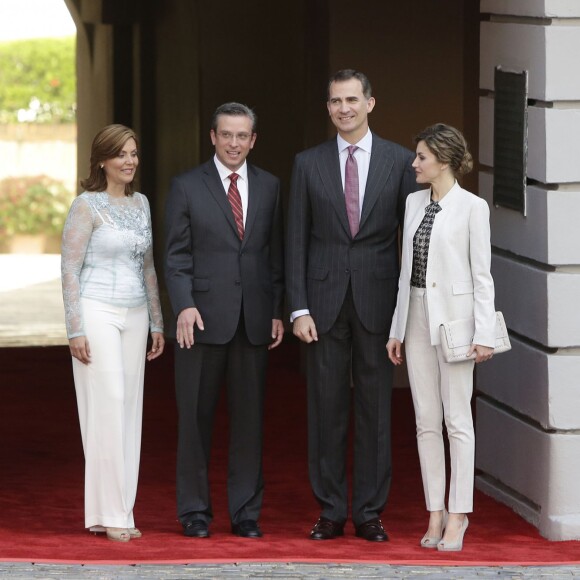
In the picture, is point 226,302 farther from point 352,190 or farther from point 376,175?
point 376,175

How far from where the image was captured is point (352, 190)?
21.6ft

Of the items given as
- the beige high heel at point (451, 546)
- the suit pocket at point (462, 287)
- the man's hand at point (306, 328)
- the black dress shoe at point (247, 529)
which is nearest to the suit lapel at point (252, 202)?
the man's hand at point (306, 328)

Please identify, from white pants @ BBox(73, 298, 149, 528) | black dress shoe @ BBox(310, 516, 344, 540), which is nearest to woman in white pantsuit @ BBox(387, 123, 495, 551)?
black dress shoe @ BBox(310, 516, 344, 540)

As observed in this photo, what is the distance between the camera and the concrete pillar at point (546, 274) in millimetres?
6660

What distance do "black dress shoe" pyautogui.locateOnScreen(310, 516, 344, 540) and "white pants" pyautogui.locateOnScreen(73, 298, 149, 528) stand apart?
2.60 ft

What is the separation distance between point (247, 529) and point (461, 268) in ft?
4.83

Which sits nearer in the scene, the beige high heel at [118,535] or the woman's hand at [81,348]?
the woman's hand at [81,348]

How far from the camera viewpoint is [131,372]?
6.73m

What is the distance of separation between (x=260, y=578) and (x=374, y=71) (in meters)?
5.78

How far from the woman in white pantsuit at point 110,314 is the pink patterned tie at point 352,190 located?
87cm

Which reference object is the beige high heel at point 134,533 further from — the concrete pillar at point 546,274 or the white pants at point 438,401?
the concrete pillar at point 546,274

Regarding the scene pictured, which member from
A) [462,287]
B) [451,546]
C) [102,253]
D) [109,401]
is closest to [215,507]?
[109,401]

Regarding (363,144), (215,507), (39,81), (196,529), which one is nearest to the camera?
(363,144)

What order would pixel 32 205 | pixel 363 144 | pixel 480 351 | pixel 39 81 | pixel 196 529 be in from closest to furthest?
pixel 480 351 < pixel 363 144 < pixel 196 529 < pixel 32 205 < pixel 39 81
